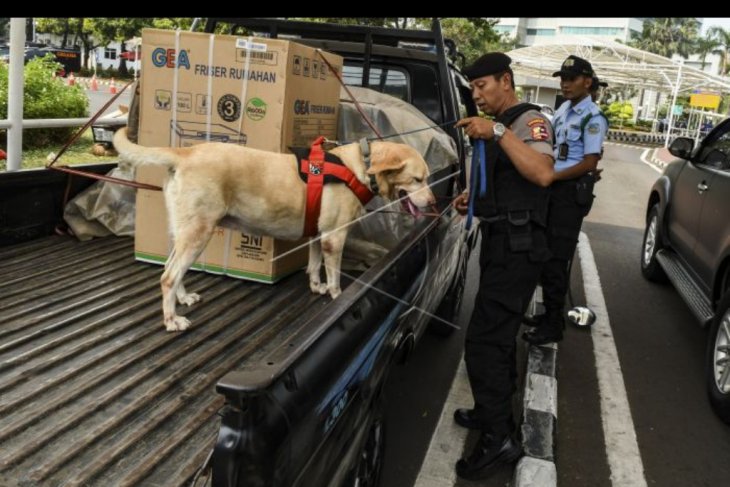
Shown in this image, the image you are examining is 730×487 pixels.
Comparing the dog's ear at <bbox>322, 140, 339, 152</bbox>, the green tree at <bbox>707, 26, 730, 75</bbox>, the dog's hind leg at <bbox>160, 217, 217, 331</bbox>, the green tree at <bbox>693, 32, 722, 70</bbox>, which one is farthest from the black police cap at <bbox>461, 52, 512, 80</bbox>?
the green tree at <bbox>693, 32, 722, 70</bbox>

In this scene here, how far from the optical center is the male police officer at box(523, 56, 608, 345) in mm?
4395

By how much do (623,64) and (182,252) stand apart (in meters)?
32.4

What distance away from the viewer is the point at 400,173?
3.35 meters

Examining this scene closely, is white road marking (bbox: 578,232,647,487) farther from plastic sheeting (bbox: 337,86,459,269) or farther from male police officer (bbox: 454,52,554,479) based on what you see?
plastic sheeting (bbox: 337,86,459,269)

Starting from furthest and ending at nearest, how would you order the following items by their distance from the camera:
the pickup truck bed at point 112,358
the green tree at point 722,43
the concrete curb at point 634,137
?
the green tree at point 722,43, the concrete curb at point 634,137, the pickup truck bed at point 112,358

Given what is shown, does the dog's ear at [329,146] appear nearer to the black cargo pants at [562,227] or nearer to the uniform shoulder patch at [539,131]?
the uniform shoulder patch at [539,131]

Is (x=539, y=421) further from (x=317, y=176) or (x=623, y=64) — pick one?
(x=623, y=64)

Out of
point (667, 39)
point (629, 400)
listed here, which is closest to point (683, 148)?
point (629, 400)

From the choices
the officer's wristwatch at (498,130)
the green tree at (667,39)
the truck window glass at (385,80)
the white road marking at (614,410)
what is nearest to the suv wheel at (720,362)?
the white road marking at (614,410)

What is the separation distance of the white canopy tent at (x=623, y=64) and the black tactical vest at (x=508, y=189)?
28.0 metres

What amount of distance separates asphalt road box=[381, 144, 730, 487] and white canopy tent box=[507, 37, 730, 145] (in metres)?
25.3

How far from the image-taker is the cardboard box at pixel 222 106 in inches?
136
